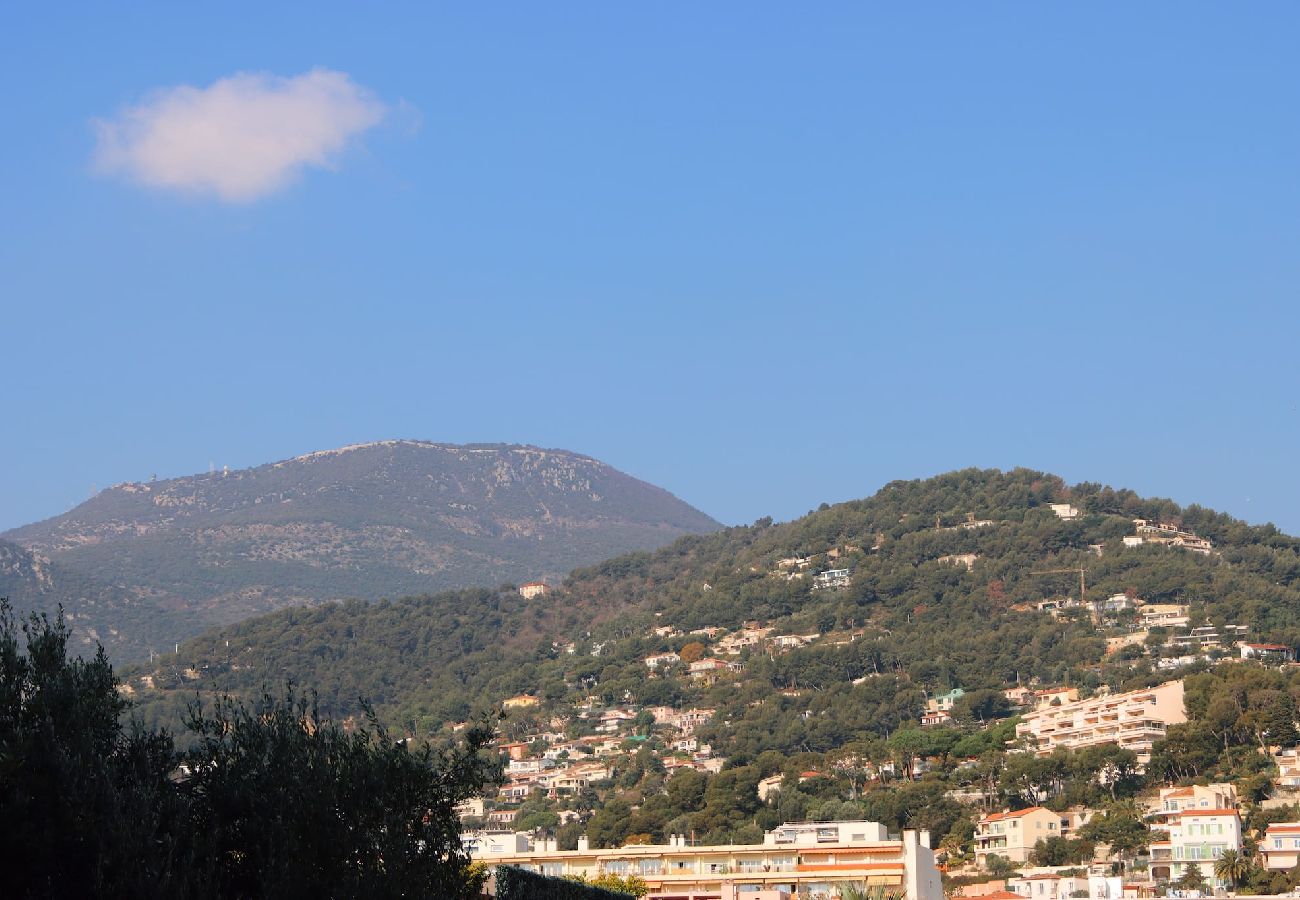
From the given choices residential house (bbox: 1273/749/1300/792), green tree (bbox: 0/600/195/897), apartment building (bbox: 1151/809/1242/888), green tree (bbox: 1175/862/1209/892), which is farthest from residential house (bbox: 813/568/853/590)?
green tree (bbox: 0/600/195/897)

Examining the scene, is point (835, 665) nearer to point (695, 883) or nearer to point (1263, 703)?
point (1263, 703)

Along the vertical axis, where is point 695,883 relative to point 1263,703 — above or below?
below

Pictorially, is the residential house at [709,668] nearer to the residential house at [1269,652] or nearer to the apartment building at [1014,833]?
the residential house at [1269,652]

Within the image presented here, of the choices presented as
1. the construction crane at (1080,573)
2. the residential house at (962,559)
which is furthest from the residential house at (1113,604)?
the residential house at (962,559)

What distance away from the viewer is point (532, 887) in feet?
80.2

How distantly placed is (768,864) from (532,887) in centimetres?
3071

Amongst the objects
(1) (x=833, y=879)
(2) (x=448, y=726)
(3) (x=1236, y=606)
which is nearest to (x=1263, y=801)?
(1) (x=833, y=879)

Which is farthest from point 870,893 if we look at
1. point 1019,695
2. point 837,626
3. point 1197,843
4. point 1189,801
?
point 837,626

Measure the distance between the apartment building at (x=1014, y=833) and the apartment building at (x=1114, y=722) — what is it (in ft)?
40.9

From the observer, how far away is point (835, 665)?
12431 cm

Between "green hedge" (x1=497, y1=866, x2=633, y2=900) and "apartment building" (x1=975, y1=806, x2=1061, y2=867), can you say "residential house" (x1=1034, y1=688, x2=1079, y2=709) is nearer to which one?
"apartment building" (x1=975, y1=806, x2=1061, y2=867)

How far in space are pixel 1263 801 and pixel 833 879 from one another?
32501 millimetres

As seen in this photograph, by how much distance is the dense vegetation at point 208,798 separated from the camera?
51.2 ft

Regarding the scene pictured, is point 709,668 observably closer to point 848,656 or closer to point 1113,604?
point 848,656
